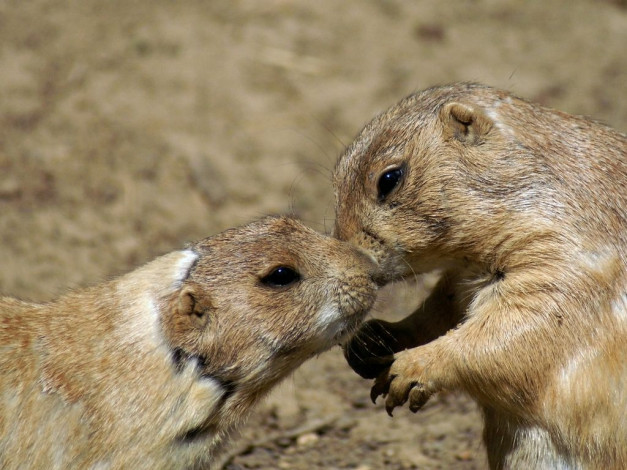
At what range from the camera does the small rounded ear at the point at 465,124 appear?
5.43 meters

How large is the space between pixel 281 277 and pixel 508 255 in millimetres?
1167

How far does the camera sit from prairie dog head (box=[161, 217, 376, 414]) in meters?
5.11

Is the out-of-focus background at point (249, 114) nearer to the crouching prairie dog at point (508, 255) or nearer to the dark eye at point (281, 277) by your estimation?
the crouching prairie dog at point (508, 255)

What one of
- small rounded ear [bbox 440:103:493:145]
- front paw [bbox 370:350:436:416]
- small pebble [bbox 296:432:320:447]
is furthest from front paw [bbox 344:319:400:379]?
small pebble [bbox 296:432:320:447]

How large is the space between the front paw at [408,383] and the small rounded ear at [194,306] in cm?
100

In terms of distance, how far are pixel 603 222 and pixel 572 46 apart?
6.13 meters

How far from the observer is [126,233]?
8.39m

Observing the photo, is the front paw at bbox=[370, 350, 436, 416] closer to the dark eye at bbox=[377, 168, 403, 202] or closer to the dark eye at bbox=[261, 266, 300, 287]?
the dark eye at bbox=[261, 266, 300, 287]

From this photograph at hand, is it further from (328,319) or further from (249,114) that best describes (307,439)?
(249,114)

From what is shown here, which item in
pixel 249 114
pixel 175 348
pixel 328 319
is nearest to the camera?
pixel 175 348

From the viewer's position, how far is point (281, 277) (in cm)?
524

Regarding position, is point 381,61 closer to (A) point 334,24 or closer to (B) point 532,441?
(A) point 334,24

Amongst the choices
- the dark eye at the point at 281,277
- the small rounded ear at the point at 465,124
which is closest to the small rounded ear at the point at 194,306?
the dark eye at the point at 281,277

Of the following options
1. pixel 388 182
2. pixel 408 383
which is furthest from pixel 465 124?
pixel 408 383
